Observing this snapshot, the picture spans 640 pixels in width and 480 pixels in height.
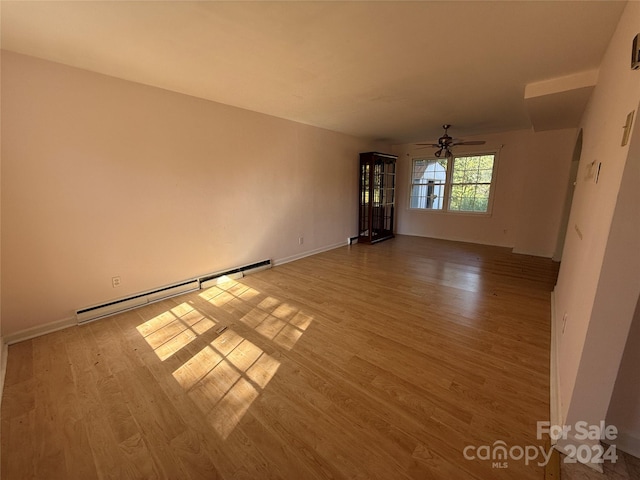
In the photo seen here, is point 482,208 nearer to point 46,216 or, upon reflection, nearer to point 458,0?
point 458,0

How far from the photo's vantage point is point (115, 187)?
103 inches

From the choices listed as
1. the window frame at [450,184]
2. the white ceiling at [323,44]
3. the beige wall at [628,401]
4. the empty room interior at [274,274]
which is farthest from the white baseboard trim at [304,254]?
the beige wall at [628,401]

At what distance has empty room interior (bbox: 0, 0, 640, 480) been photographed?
127 centimetres

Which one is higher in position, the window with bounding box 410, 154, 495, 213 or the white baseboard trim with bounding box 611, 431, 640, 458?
the window with bounding box 410, 154, 495, 213

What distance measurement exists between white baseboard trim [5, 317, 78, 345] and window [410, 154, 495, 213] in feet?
23.2

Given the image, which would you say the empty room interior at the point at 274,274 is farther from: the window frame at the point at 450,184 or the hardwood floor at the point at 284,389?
the window frame at the point at 450,184

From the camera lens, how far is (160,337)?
2.32 m

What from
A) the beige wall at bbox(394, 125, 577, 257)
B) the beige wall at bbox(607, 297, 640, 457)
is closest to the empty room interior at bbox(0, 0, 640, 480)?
the beige wall at bbox(607, 297, 640, 457)

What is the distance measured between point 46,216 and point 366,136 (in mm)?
5423

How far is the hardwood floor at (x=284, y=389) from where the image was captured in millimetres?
1273

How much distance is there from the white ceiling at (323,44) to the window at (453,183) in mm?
3093

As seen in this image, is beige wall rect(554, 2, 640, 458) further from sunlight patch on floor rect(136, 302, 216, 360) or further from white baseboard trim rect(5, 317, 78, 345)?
white baseboard trim rect(5, 317, 78, 345)

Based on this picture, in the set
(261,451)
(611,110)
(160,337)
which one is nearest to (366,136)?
(611,110)

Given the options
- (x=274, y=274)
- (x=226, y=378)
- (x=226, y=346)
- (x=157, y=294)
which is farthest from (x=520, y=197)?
(x=157, y=294)
